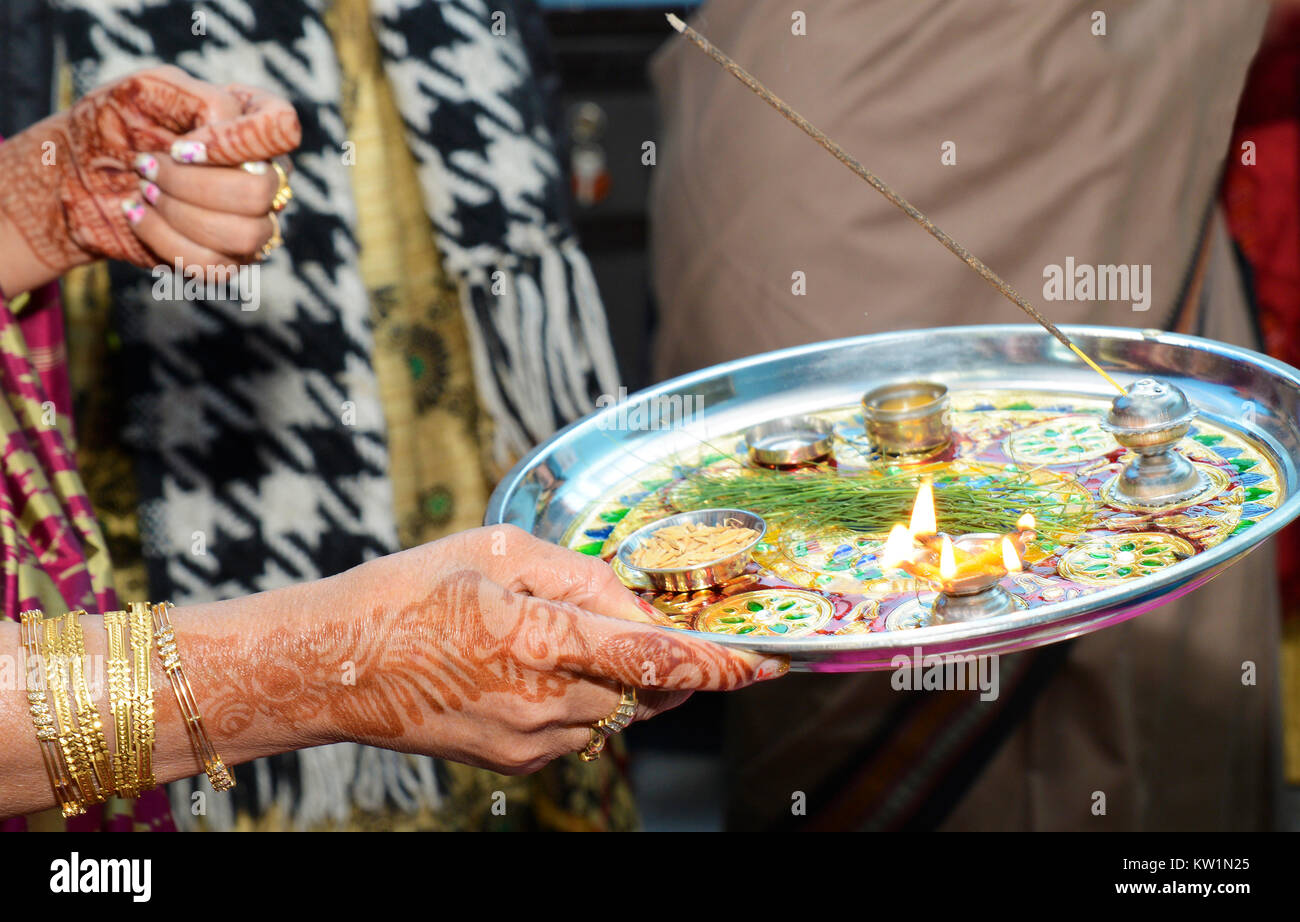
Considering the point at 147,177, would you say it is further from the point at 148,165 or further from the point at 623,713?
the point at 623,713

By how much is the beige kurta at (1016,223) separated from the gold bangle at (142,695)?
2.87 ft

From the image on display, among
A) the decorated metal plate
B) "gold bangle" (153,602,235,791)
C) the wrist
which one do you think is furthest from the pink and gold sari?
the decorated metal plate

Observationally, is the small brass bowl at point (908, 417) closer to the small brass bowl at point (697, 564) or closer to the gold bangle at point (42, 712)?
the small brass bowl at point (697, 564)

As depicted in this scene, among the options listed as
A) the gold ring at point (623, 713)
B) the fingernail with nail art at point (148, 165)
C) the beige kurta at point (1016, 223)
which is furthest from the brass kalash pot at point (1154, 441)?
the fingernail with nail art at point (148, 165)

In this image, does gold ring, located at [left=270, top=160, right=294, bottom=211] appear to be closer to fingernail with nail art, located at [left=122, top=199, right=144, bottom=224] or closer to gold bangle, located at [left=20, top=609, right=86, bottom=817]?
fingernail with nail art, located at [left=122, top=199, right=144, bottom=224]

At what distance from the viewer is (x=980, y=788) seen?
5.13 ft

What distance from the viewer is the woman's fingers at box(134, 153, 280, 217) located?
112 centimetres

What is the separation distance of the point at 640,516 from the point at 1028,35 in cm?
79

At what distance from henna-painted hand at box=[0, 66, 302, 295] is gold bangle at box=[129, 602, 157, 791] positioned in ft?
1.38

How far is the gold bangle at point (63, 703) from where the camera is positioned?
830 millimetres

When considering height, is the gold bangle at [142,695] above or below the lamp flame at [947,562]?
below

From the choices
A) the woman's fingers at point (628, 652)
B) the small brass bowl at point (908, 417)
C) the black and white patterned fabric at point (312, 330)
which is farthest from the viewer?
the black and white patterned fabric at point (312, 330)
